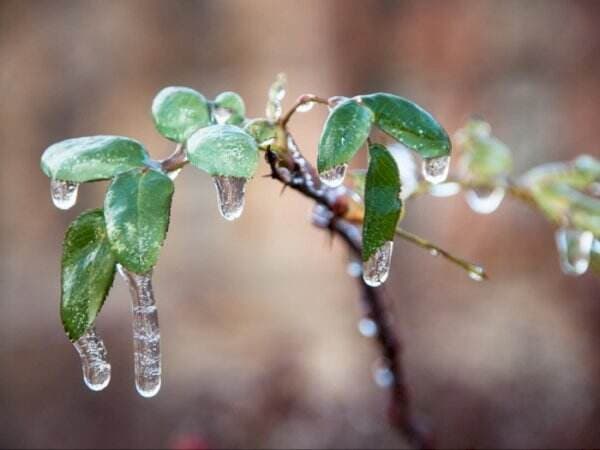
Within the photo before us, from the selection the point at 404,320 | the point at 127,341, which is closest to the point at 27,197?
the point at 127,341

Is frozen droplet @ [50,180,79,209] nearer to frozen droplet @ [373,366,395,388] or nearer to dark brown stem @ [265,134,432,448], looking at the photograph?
dark brown stem @ [265,134,432,448]

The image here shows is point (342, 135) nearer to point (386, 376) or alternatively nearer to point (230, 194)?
point (230, 194)

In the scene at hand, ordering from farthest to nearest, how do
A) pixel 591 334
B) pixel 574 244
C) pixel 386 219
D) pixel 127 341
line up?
pixel 127 341 → pixel 591 334 → pixel 574 244 → pixel 386 219

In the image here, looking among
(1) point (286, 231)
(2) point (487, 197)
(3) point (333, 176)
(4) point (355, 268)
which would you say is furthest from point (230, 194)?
(1) point (286, 231)

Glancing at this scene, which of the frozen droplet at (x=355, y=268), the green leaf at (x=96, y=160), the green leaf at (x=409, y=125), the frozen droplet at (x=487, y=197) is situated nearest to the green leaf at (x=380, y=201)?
the green leaf at (x=409, y=125)

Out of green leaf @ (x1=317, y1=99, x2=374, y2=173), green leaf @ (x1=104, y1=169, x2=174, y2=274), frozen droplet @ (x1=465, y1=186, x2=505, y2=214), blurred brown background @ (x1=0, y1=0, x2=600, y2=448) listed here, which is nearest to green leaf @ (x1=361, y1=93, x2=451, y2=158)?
green leaf @ (x1=317, y1=99, x2=374, y2=173)

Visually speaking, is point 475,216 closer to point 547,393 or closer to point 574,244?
point 547,393
